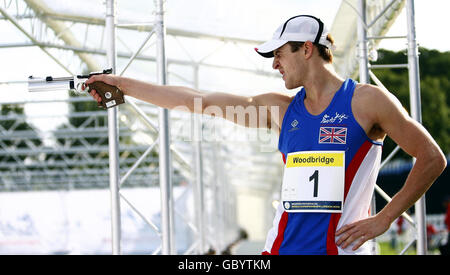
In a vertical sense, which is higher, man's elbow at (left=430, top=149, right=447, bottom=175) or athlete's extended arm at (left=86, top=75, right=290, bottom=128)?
athlete's extended arm at (left=86, top=75, right=290, bottom=128)

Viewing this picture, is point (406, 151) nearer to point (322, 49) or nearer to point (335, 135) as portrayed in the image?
point (335, 135)

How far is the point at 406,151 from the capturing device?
8.13ft

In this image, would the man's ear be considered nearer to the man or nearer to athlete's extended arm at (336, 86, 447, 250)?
the man

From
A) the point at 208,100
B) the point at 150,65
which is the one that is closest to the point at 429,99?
the point at 150,65

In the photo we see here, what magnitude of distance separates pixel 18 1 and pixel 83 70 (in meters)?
2.77

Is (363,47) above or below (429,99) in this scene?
below

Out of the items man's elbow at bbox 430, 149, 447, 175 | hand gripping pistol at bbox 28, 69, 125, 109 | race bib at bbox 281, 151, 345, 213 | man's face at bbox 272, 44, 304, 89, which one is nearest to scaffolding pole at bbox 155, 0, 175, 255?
hand gripping pistol at bbox 28, 69, 125, 109

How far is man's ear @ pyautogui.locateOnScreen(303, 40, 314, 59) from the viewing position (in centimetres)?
272

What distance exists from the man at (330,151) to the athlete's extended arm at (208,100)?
0.16m

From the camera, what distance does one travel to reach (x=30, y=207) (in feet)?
75.7

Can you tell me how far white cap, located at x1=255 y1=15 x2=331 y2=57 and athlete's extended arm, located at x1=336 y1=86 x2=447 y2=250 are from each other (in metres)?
0.35

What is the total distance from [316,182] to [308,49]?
2.00ft

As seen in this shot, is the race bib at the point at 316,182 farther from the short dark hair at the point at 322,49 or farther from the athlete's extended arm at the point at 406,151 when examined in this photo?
the short dark hair at the point at 322,49

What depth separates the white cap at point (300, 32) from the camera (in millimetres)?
2699
